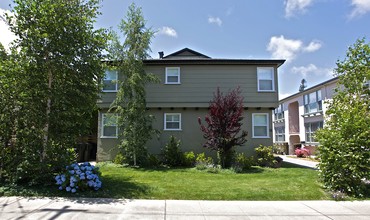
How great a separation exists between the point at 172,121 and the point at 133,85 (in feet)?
11.1

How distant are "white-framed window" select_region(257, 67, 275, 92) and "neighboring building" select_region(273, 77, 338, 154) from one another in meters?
4.19

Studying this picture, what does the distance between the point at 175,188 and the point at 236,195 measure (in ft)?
5.89

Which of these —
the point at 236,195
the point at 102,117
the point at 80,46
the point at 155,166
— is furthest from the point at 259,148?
the point at 80,46

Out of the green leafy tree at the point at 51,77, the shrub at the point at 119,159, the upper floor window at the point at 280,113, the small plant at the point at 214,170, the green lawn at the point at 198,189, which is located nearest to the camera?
the green lawn at the point at 198,189

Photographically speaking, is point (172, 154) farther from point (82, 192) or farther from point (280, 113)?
point (280, 113)

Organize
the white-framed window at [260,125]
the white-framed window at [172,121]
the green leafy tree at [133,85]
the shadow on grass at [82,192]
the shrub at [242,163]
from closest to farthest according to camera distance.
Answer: the shadow on grass at [82,192] < the shrub at [242,163] < the green leafy tree at [133,85] < the white-framed window at [260,125] < the white-framed window at [172,121]

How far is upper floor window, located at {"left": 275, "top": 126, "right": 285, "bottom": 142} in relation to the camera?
26275 mm

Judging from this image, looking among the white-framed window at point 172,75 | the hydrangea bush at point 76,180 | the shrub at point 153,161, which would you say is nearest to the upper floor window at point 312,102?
the white-framed window at point 172,75

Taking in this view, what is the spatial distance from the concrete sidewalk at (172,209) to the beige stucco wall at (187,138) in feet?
23.9

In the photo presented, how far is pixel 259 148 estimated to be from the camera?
42.3 ft

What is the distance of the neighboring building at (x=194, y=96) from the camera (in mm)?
13523

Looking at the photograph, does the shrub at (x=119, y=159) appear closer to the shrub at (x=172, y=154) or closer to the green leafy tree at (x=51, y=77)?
the shrub at (x=172, y=154)

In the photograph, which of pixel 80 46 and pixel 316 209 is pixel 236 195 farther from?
pixel 80 46

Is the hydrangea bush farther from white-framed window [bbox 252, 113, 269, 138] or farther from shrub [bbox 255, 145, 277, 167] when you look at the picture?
white-framed window [bbox 252, 113, 269, 138]
